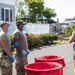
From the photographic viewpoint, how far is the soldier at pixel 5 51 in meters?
5.66

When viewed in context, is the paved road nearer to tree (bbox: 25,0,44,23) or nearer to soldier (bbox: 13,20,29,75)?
soldier (bbox: 13,20,29,75)

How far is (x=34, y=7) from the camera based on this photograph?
4403 centimetres

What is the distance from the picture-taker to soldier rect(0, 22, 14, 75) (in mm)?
5664

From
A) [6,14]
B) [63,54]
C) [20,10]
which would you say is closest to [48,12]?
[20,10]

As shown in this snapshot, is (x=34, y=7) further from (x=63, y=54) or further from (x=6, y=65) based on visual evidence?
(x=6, y=65)

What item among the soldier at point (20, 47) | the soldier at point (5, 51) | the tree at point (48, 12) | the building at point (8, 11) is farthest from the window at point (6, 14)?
the tree at point (48, 12)

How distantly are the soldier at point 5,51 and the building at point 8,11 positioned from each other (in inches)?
618

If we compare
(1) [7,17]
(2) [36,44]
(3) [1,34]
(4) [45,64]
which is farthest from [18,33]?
(1) [7,17]

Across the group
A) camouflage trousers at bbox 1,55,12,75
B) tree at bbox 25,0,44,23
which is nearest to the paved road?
camouflage trousers at bbox 1,55,12,75

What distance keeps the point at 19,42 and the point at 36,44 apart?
1497 centimetres

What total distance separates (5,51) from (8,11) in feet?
59.8

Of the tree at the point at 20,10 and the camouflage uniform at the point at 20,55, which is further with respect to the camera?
the tree at the point at 20,10

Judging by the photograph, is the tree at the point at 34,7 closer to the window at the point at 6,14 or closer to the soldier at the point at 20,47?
the window at the point at 6,14

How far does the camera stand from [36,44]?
21234 mm
